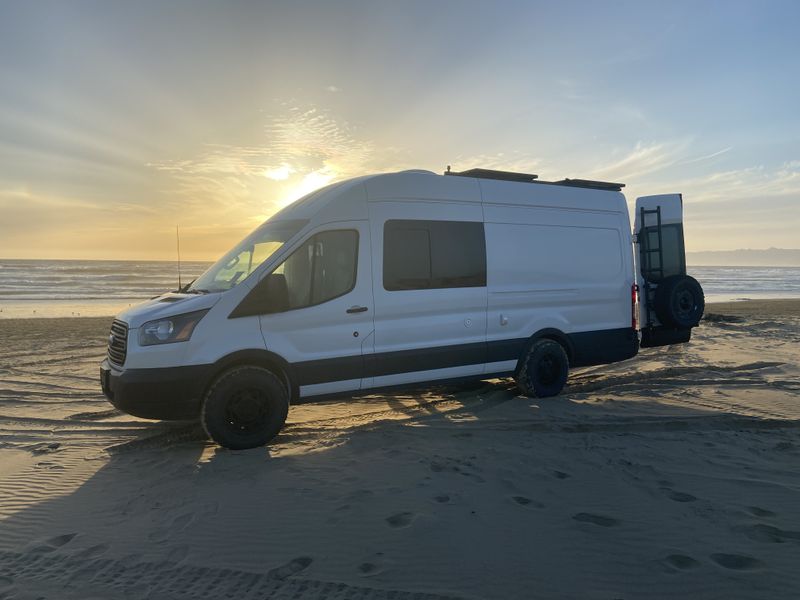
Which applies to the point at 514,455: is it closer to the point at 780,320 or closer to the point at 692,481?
the point at 692,481

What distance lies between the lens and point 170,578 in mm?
2996

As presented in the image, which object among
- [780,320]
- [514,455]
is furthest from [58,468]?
[780,320]

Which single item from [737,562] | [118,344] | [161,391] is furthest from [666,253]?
[118,344]

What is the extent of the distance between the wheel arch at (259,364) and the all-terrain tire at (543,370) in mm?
3125

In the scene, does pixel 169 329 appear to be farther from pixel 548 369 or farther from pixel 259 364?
pixel 548 369

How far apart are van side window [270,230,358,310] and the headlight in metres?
0.85

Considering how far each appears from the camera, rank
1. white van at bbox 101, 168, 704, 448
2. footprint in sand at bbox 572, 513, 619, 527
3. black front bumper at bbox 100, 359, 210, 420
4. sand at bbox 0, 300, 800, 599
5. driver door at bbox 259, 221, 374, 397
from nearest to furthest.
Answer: sand at bbox 0, 300, 800, 599 → footprint in sand at bbox 572, 513, 619, 527 → black front bumper at bbox 100, 359, 210, 420 → white van at bbox 101, 168, 704, 448 → driver door at bbox 259, 221, 374, 397

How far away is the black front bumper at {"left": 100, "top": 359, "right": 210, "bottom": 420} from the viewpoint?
4910mm

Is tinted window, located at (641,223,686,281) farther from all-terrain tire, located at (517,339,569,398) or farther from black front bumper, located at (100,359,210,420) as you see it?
black front bumper, located at (100,359,210,420)

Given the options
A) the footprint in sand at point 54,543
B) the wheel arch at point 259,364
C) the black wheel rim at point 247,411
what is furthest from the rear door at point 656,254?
the footprint in sand at point 54,543

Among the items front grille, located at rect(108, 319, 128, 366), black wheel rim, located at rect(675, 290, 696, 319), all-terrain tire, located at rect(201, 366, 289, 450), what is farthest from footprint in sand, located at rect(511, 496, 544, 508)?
black wheel rim, located at rect(675, 290, 696, 319)

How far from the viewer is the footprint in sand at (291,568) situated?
119 inches

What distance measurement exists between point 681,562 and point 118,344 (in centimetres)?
503

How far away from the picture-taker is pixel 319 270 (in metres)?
5.49
